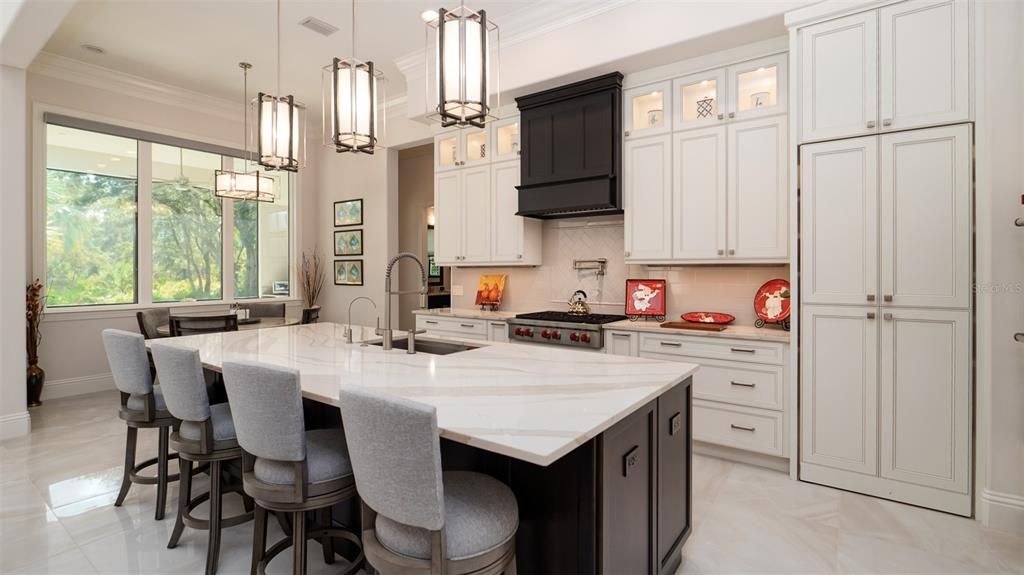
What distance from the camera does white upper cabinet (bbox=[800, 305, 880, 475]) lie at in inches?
109

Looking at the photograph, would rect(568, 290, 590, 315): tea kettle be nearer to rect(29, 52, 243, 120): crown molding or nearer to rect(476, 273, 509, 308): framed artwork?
rect(476, 273, 509, 308): framed artwork

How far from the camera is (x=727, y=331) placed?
10.8 feet

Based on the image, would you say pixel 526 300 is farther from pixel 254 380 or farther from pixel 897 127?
pixel 254 380

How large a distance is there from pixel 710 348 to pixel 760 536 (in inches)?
47.7

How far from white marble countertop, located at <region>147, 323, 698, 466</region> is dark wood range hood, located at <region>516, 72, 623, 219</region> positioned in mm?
1765

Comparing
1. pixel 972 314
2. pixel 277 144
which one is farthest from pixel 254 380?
pixel 972 314

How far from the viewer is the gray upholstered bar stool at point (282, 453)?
1597 millimetres

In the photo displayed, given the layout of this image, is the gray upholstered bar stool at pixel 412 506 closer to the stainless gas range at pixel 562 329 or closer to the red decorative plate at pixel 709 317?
the stainless gas range at pixel 562 329

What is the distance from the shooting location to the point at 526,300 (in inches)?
190

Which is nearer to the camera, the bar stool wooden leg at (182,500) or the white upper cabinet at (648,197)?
the bar stool wooden leg at (182,500)

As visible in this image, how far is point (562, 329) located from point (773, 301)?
149cm

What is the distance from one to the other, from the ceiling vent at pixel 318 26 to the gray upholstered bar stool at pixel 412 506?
3792mm

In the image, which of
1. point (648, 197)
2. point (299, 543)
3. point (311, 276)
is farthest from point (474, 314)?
point (311, 276)

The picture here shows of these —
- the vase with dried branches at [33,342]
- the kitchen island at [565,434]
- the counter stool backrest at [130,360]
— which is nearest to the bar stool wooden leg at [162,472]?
the counter stool backrest at [130,360]
